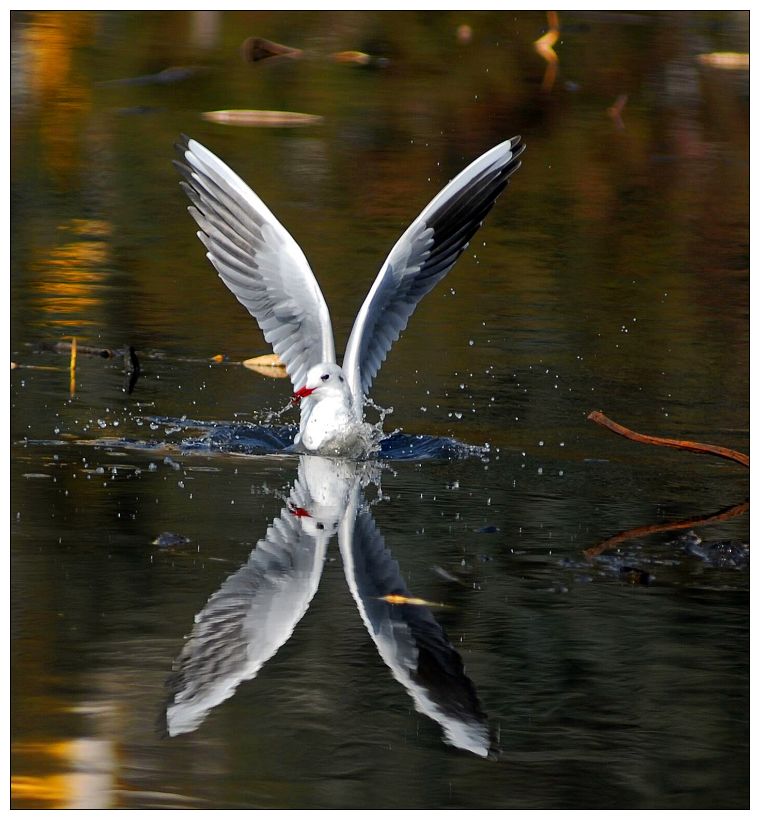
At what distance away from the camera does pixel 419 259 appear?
23.1 feet

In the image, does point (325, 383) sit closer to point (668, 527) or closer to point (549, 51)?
point (668, 527)

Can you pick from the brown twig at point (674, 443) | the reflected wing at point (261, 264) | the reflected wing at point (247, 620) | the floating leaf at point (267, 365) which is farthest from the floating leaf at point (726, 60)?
the reflected wing at point (247, 620)

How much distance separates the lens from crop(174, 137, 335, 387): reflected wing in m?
6.86

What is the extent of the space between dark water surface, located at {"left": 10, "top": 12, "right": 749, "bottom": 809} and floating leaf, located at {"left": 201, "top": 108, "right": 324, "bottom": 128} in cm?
9

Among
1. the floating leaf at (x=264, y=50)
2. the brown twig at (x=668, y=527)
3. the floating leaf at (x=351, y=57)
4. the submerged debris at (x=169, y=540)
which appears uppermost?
the floating leaf at (x=264, y=50)

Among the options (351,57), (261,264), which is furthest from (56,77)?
(261,264)

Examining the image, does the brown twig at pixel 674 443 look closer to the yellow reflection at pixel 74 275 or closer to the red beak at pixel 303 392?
the red beak at pixel 303 392

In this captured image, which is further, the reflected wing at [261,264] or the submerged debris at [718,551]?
the reflected wing at [261,264]

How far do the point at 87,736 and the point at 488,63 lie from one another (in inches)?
369

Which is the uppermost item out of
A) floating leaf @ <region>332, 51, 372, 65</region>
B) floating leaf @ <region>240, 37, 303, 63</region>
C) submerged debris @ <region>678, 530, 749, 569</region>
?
floating leaf @ <region>240, 37, 303, 63</region>

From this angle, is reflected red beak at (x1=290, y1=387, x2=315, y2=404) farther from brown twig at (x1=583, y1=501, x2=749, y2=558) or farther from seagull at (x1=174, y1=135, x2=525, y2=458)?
brown twig at (x1=583, y1=501, x2=749, y2=558)

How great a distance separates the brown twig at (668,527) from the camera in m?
5.51

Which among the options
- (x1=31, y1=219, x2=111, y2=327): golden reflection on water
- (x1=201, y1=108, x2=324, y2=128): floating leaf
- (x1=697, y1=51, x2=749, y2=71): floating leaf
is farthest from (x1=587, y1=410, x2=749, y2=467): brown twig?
(x1=697, y1=51, x2=749, y2=71): floating leaf
